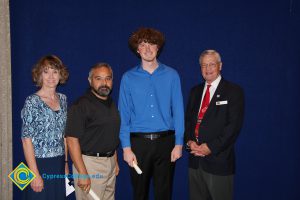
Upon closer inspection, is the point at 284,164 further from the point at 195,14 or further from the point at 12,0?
the point at 12,0

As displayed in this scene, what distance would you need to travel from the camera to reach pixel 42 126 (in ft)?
6.88

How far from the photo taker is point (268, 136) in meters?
3.07

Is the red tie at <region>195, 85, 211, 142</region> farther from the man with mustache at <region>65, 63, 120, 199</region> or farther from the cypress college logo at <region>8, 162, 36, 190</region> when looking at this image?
the cypress college logo at <region>8, 162, 36, 190</region>

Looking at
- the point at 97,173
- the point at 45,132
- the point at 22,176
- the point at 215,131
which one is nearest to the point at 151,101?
the point at 215,131

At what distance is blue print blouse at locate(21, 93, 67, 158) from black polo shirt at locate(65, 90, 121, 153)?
9 centimetres

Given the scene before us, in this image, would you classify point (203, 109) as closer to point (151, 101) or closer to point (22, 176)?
point (151, 101)

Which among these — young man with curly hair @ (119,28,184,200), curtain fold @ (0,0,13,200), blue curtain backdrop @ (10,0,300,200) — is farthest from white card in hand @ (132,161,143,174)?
curtain fold @ (0,0,13,200)

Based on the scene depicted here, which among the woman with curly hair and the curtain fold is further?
the curtain fold

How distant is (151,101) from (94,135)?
1.83 feet

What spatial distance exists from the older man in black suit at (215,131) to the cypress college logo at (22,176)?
1.38m

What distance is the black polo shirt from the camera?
212 cm

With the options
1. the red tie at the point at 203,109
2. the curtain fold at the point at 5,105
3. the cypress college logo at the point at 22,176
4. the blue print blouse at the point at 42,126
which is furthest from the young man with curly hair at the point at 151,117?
the curtain fold at the point at 5,105

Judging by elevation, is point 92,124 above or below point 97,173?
above

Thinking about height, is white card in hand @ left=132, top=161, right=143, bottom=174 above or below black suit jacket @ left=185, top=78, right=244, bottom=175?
below
